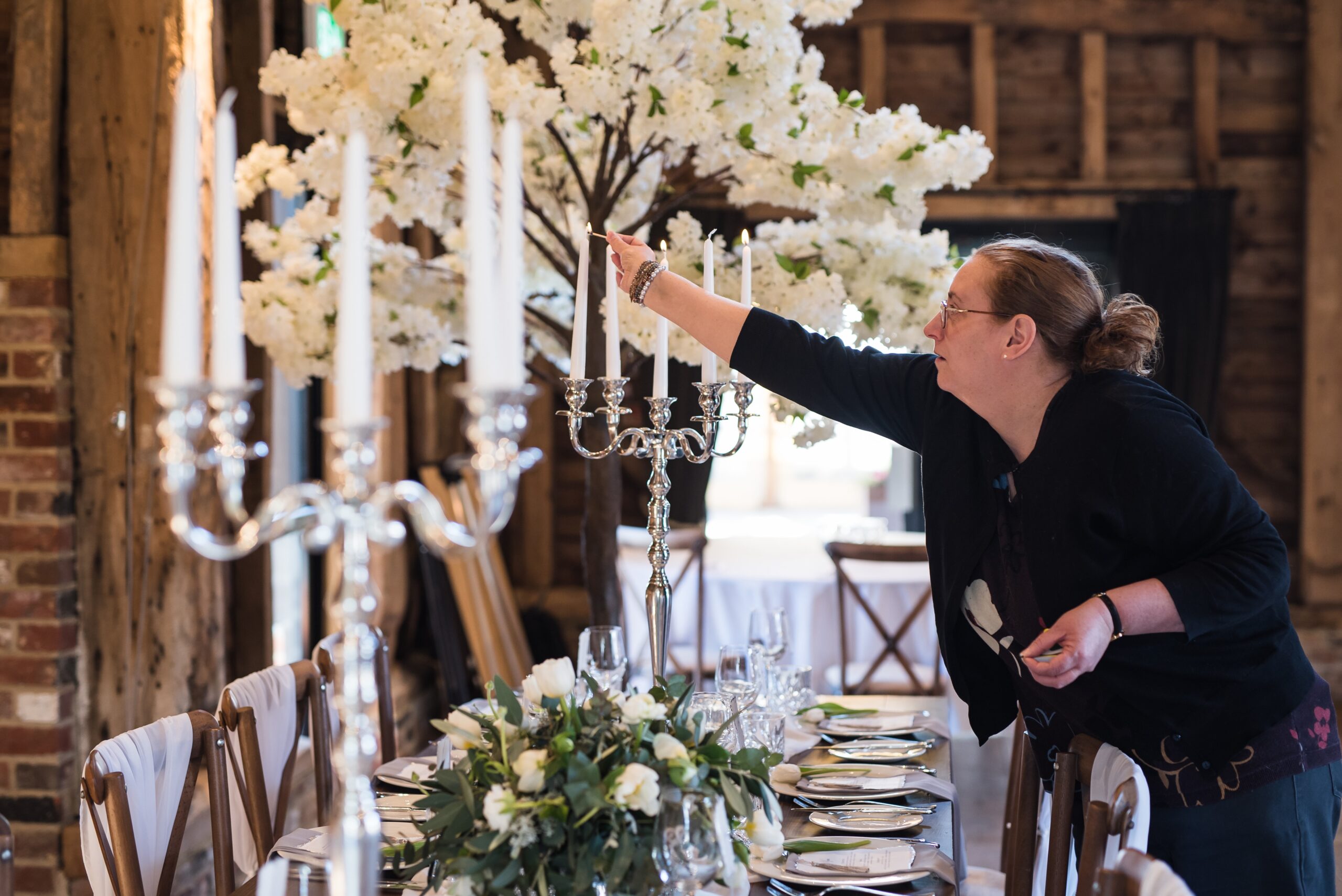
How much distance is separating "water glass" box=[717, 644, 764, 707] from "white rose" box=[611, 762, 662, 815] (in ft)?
2.55

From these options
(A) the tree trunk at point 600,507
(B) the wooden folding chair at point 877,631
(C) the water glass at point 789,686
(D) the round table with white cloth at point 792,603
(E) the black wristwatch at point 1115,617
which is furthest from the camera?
(D) the round table with white cloth at point 792,603

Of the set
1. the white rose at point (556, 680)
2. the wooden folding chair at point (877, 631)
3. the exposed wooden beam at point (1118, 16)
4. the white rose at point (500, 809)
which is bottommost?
the wooden folding chair at point (877, 631)

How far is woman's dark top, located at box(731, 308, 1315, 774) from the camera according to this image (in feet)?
5.65

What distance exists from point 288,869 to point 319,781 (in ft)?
1.59

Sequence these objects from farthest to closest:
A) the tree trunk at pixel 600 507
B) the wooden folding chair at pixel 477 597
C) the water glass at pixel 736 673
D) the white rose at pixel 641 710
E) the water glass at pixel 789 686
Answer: the wooden folding chair at pixel 477 597 → the tree trunk at pixel 600 507 → the water glass at pixel 789 686 → the water glass at pixel 736 673 → the white rose at pixel 641 710

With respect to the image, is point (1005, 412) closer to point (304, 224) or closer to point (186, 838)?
point (304, 224)

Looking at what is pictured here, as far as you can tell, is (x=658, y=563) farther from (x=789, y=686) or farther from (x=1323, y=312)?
(x=1323, y=312)

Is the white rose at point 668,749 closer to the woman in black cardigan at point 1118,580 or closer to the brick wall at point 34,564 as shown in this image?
the woman in black cardigan at point 1118,580

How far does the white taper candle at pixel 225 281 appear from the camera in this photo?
87 centimetres

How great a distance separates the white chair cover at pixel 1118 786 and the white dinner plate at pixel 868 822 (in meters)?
0.28

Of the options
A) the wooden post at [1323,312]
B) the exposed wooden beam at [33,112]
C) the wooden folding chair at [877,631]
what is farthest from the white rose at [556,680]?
the wooden post at [1323,312]

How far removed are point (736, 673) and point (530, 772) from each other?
0.84 m

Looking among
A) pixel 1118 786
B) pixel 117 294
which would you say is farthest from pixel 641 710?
pixel 117 294

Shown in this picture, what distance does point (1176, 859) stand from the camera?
1761mm
